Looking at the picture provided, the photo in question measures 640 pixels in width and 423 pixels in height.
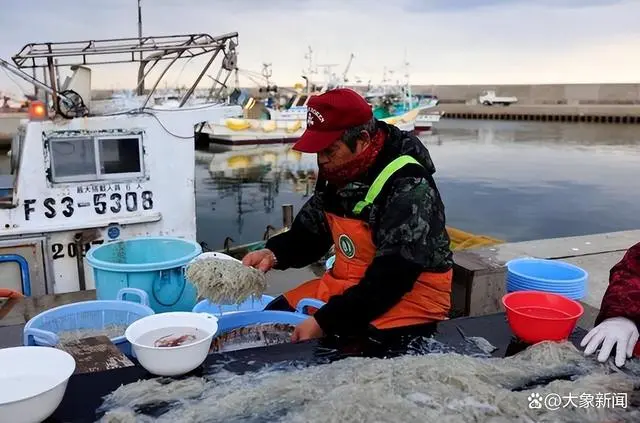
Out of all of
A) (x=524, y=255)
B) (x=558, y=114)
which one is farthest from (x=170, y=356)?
(x=558, y=114)

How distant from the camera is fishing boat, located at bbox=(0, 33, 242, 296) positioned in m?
6.21

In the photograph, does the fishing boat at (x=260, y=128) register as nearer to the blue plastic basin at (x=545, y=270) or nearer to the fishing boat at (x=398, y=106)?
the fishing boat at (x=398, y=106)

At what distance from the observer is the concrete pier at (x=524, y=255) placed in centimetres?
379

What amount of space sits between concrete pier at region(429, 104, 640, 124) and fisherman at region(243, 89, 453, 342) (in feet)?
183

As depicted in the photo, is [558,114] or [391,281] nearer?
[391,281]

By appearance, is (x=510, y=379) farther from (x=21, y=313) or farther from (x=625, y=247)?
(x=625, y=247)

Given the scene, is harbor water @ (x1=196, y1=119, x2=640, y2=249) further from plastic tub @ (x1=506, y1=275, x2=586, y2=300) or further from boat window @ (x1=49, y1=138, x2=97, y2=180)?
plastic tub @ (x1=506, y1=275, x2=586, y2=300)

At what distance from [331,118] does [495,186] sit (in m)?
20.2

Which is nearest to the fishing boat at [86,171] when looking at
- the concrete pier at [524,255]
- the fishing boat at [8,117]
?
the concrete pier at [524,255]

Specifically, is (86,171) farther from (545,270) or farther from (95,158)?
(545,270)

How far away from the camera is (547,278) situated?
12.8 feet

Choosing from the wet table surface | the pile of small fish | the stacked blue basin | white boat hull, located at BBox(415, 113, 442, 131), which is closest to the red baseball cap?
the pile of small fish

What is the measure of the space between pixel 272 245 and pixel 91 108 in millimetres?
4646

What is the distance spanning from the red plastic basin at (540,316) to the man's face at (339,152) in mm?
935
